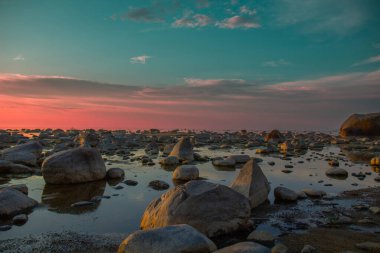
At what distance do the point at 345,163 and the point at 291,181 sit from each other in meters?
8.13

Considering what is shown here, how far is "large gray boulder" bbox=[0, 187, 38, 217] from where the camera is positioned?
9.17 m

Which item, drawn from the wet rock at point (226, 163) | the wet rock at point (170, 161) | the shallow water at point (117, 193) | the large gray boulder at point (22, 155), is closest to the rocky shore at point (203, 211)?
the shallow water at point (117, 193)

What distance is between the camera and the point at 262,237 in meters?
7.49

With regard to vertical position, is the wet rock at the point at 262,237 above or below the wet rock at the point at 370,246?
below

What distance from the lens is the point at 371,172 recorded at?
17.6m

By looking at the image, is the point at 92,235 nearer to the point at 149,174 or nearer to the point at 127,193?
the point at 127,193

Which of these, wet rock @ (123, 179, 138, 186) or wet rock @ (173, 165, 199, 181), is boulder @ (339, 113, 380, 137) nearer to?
wet rock @ (173, 165, 199, 181)

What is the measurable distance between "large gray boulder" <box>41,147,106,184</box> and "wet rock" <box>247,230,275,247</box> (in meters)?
8.79

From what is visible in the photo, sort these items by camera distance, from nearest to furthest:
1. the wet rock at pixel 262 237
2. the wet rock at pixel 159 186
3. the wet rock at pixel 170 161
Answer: the wet rock at pixel 262 237 < the wet rock at pixel 159 186 < the wet rock at pixel 170 161

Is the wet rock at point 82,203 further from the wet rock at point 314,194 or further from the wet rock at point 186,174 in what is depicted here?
the wet rock at point 314,194

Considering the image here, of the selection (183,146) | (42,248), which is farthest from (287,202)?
(183,146)

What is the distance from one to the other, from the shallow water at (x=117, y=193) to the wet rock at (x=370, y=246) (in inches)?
175

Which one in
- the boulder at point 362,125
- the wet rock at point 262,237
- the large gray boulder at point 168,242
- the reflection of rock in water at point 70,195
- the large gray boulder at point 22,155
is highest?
the boulder at point 362,125

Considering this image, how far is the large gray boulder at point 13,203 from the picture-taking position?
9.17 meters
